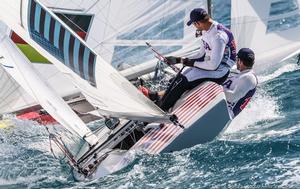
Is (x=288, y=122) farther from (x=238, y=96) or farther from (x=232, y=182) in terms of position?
(x=232, y=182)

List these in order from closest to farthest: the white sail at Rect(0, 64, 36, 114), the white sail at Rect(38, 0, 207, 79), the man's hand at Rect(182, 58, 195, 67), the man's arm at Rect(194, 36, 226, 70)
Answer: the man's arm at Rect(194, 36, 226, 70), the man's hand at Rect(182, 58, 195, 67), the white sail at Rect(0, 64, 36, 114), the white sail at Rect(38, 0, 207, 79)

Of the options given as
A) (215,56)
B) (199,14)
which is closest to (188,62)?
(215,56)

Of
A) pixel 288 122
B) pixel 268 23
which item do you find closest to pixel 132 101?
pixel 288 122

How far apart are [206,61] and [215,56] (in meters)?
0.11

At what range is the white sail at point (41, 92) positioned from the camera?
6137mm

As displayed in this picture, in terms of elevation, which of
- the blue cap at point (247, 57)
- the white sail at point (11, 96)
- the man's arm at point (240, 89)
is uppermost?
the white sail at point (11, 96)

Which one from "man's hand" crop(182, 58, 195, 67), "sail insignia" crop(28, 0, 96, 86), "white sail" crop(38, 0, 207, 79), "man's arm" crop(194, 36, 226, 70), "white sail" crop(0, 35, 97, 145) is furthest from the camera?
"white sail" crop(38, 0, 207, 79)

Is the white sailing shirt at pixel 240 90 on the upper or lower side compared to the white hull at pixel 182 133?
lower

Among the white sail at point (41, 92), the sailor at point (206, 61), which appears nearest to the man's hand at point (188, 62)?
the sailor at point (206, 61)

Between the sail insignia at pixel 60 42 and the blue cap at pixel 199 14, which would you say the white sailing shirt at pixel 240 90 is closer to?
the blue cap at pixel 199 14

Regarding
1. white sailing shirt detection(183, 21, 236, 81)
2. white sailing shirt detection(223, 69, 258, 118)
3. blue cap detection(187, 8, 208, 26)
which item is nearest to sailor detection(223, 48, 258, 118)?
white sailing shirt detection(223, 69, 258, 118)

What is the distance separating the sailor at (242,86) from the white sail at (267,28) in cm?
162

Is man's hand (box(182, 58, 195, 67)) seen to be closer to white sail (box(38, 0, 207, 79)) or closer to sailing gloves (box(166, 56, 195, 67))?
sailing gloves (box(166, 56, 195, 67))

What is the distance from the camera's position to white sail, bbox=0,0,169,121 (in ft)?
19.4
